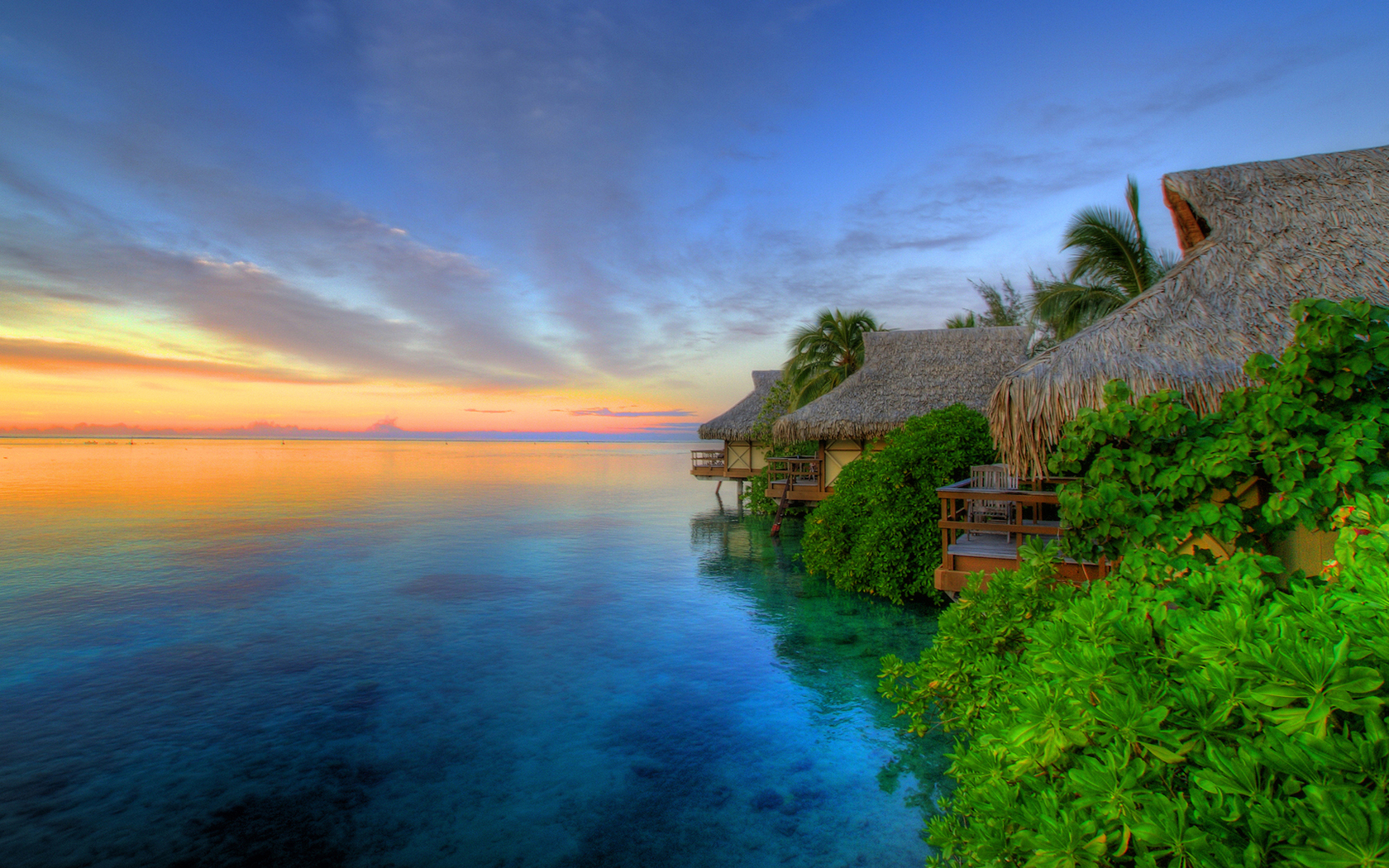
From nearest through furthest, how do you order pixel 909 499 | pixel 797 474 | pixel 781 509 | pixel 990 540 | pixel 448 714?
pixel 448 714, pixel 990 540, pixel 909 499, pixel 797 474, pixel 781 509

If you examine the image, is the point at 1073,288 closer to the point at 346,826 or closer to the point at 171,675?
the point at 346,826

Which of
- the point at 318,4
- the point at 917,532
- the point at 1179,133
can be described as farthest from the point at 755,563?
the point at 318,4

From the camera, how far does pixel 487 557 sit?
14406 millimetres

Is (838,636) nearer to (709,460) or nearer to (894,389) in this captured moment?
(894,389)

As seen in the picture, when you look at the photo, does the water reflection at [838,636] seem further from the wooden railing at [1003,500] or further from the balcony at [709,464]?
the balcony at [709,464]

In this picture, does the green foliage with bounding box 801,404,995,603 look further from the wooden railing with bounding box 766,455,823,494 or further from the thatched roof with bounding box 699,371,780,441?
the thatched roof with bounding box 699,371,780,441

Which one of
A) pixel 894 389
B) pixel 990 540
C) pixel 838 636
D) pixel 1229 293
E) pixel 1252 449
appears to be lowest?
pixel 838 636

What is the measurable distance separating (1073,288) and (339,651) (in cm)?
1532

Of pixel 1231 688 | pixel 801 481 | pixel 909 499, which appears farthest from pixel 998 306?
pixel 1231 688

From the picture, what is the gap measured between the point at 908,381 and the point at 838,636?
29.7 feet

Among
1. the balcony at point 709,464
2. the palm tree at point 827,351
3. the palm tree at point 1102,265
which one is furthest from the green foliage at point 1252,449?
the balcony at point 709,464

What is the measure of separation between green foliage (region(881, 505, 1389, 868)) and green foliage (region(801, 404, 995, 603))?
7.02 meters

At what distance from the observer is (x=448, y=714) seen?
5941mm

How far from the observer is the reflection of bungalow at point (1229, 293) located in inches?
198
